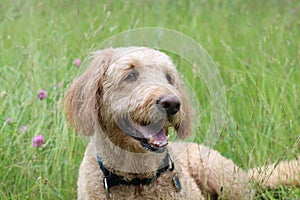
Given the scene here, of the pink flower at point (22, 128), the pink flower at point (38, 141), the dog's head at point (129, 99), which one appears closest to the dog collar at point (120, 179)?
the dog's head at point (129, 99)

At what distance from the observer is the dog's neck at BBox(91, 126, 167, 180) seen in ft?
10.8

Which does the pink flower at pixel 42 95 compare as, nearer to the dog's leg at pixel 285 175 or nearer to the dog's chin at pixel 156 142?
the dog's chin at pixel 156 142

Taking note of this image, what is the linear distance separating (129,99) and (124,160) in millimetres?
435

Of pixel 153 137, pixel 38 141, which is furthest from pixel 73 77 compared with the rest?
pixel 153 137

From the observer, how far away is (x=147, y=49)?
3256 millimetres

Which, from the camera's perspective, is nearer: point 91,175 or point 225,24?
point 91,175

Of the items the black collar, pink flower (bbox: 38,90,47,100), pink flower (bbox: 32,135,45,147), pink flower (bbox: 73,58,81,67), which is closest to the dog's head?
the black collar

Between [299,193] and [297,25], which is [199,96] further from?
[297,25]

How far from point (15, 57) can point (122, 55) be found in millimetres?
2123

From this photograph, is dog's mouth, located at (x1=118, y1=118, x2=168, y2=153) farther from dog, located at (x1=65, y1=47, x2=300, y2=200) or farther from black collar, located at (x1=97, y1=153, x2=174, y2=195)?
black collar, located at (x1=97, y1=153, x2=174, y2=195)

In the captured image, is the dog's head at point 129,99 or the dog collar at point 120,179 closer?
A: the dog's head at point 129,99

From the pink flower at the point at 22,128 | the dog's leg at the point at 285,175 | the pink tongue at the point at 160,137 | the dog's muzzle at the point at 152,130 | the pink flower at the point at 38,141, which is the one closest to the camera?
the dog's muzzle at the point at 152,130

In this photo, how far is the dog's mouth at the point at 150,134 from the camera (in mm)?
3022

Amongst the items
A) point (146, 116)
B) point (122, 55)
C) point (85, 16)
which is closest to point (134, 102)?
point (146, 116)
